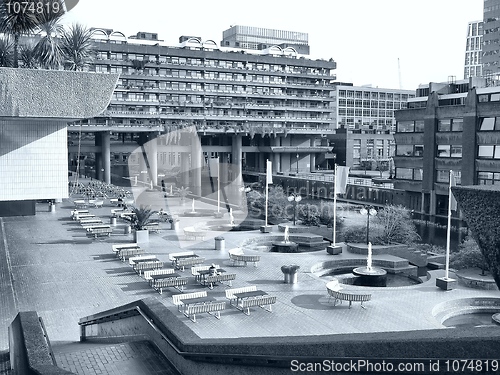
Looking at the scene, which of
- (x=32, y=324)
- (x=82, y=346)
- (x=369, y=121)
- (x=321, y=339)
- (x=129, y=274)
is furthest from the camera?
(x=369, y=121)

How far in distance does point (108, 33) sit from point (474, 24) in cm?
13808

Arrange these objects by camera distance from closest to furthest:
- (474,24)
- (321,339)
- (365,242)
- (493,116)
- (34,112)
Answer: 1. (321,339)
2. (34,112)
3. (365,242)
4. (493,116)
5. (474,24)

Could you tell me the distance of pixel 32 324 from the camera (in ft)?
31.1

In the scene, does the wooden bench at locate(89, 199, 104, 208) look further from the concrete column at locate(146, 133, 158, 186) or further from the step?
the concrete column at locate(146, 133, 158, 186)

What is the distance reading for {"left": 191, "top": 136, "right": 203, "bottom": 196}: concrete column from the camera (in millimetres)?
81012

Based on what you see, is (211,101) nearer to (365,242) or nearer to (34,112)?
(365,242)

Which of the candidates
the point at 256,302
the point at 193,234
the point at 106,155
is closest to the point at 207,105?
the point at 106,155

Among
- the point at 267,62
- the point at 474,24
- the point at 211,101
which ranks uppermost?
the point at 474,24

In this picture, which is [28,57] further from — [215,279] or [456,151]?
[456,151]

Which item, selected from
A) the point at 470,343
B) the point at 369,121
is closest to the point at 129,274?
the point at 470,343

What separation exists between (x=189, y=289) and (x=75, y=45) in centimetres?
1531

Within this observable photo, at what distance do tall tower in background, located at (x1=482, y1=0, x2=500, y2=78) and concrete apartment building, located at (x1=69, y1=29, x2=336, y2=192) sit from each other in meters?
58.3

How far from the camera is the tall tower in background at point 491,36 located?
429 feet

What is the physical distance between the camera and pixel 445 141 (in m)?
54.9
